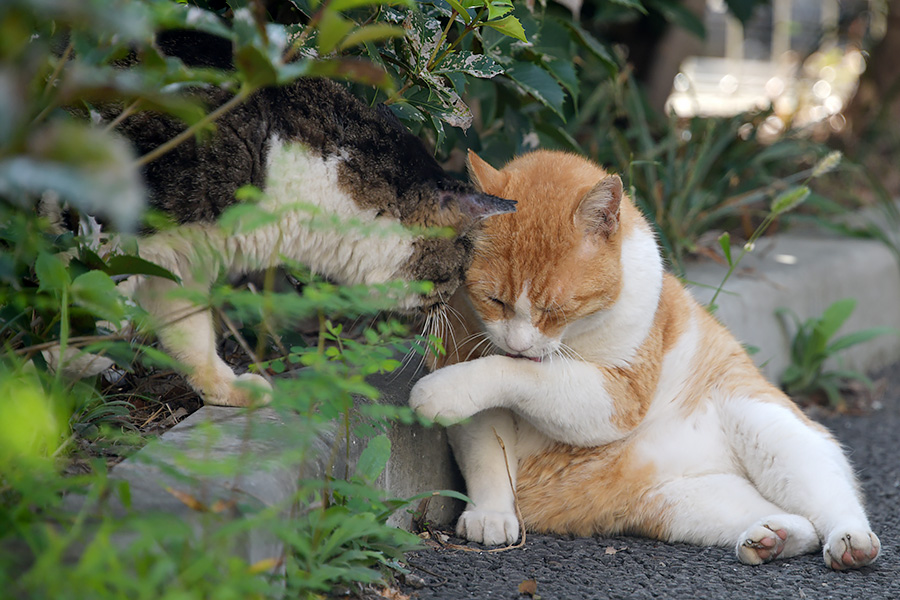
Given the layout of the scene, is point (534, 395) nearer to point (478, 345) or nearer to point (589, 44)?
point (478, 345)

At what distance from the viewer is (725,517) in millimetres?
2176

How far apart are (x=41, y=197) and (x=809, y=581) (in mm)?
1925

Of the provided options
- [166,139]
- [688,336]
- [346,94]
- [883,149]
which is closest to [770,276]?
[688,336]

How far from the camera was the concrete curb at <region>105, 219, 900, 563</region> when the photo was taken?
4.39ft

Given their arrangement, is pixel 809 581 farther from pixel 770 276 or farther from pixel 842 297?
pixel 842 297

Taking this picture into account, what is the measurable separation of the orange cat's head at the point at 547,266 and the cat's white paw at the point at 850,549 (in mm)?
795

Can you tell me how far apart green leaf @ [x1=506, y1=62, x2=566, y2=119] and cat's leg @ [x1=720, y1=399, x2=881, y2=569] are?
105cm

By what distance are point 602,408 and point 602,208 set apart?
1.76 feet

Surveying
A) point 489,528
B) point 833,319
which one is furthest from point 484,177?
point 833,319

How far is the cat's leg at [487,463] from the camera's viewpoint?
7.21ft

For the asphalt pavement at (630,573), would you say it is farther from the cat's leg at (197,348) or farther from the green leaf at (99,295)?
the green leaf at (99,295)

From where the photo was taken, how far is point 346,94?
2021mm

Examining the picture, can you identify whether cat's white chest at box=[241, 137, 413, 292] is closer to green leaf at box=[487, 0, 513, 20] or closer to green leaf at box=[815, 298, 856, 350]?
green leaf at box=[487, 0, 513, 20]

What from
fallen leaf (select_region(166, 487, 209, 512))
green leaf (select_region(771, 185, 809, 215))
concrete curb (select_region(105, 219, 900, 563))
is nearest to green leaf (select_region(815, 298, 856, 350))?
concrete curb (select_region(105, 219, 900, 563))
